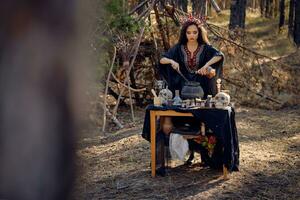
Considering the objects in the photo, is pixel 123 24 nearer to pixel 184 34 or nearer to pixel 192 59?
pixel 184 34

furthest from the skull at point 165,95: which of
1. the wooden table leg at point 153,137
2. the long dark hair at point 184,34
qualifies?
the long dark hair at point 184,34

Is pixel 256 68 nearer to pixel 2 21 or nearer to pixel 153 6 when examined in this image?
pixel 153 6

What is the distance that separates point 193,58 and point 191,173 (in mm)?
1220

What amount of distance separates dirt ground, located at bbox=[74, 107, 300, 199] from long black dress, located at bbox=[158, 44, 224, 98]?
2.95ft

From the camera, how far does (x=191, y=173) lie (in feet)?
18.0

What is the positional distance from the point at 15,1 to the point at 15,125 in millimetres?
254

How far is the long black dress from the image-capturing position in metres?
5.53

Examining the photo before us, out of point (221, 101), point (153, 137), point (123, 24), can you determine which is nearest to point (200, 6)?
point (123, 24)

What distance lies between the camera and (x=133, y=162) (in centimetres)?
596

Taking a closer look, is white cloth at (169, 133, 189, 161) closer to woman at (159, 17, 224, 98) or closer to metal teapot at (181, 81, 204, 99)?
metal teapot at (181, 81, 204, 99)

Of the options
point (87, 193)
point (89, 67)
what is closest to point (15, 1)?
point (89, 67)

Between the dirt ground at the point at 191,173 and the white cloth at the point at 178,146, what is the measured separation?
0.29 meters

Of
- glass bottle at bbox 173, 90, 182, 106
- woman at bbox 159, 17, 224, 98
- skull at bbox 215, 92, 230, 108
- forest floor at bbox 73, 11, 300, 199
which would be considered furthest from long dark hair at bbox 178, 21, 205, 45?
forest floor at bbox 73, 11, 300, 199

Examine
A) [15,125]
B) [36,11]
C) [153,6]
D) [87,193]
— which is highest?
[153,6]
